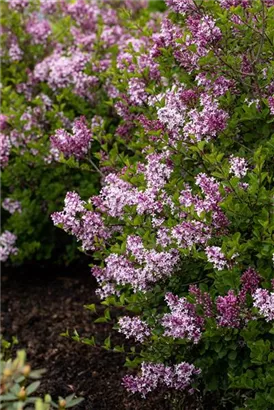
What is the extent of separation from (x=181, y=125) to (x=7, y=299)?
250cm

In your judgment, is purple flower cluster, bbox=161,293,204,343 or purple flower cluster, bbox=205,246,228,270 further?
purple flower cluster, bbox=161,293,204,343

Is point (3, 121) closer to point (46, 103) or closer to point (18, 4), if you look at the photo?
point (46, 103)

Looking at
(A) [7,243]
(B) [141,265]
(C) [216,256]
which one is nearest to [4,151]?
(A) [7,243]

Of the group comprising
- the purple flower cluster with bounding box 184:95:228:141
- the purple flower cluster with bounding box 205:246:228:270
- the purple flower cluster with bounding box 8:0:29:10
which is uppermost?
the purple flower cluster with bounding box 8:0:29:10

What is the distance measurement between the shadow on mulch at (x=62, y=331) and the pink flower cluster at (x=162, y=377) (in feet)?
1.75

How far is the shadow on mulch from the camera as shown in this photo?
4.08 metres

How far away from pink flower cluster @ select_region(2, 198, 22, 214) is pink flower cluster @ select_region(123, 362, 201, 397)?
220 cm

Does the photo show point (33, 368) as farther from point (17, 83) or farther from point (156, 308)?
point (17, 83)

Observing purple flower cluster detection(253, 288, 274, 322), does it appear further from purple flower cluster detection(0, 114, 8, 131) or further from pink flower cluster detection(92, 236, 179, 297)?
purple flower cluster detection(0, 114, 8, 131)

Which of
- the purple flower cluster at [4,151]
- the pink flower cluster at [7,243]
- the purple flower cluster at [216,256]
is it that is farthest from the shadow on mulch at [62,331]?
the purple flower cluster at [216,256]

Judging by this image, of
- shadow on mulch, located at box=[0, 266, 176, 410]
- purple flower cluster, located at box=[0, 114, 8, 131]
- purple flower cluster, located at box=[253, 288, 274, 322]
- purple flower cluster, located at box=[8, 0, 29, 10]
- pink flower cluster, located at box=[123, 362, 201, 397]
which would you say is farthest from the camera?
purple flower cluster, located at box=[8, 0, 29, 10]

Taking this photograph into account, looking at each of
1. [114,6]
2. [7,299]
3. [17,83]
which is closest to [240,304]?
[7,299]

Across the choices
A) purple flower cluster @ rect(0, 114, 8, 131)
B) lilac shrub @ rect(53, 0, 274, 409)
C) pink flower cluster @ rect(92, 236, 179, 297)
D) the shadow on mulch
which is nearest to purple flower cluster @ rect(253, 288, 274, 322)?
lilac shrub @ rect(53, 0, 274, 409)

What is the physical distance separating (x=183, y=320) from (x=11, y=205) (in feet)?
8.42
